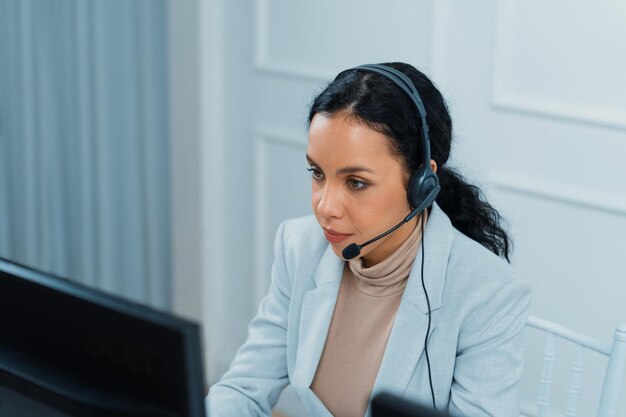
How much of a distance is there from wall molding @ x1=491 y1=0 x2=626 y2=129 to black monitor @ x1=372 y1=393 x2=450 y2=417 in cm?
149

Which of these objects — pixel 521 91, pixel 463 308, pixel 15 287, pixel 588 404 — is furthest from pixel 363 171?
pixel 588 404

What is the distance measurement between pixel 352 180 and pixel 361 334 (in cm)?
28

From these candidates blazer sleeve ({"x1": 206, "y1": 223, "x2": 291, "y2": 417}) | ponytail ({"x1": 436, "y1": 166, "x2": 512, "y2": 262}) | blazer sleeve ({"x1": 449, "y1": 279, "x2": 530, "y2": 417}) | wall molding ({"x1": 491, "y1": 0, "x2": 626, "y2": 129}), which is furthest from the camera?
wall molding ({"x1": 491, "y1": 0, "x2": 626, "y2": 129})

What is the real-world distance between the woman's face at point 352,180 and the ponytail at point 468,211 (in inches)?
7.3

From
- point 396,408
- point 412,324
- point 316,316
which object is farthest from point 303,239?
point 396,408

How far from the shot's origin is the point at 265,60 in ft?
9.30

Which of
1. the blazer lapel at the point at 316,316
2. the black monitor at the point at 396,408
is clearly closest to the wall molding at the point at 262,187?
the blazer lapel at the point at 316,316

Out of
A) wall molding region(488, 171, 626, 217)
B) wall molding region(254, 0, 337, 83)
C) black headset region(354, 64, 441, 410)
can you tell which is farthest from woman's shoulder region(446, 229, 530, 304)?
wall molding region(254, 0, 337, 83)

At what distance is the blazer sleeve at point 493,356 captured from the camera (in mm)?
1452

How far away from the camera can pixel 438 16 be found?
238cm

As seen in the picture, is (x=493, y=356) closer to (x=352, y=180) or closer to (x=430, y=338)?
(x=430, y=338)

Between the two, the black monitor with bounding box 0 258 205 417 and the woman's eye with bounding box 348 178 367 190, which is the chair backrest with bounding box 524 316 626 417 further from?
the black monitor with bounding box 0 258 205 417

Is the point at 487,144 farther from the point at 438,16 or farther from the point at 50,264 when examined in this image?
the point at 50,264

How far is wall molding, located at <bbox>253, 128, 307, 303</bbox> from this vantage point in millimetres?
2838
